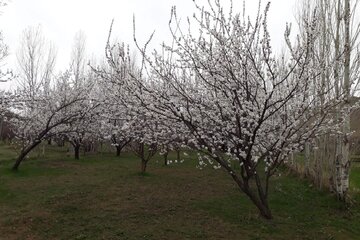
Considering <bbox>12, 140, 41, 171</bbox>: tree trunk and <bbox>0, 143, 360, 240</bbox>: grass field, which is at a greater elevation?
<bbox>12, 140, 41, 171</bbox>: tree trunk

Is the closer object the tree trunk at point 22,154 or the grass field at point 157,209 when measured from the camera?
the grass field at point 157,209

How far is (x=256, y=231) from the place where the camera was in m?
7.10

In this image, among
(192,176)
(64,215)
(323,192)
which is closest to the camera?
(64,215)

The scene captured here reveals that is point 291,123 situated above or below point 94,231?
above

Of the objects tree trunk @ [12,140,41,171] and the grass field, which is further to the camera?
tree trunk @ [12,140,41,171]

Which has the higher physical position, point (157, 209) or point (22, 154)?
point (22, 154)

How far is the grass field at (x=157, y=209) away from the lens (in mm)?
7129

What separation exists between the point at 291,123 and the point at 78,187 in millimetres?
6780

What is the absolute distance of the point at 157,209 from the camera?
8.55 meters

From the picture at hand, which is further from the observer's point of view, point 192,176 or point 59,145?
point 59,145

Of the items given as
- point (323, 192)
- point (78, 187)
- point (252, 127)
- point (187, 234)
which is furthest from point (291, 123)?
point (78, 187)

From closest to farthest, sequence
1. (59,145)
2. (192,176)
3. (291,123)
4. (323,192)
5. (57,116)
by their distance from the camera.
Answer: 1. (291,123)
2. (323,192)
3. (192,176)
4. (57,116)
5. (59,145)

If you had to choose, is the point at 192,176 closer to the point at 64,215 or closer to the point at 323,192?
the point at 323,192

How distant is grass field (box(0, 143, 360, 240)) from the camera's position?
23.4ft
